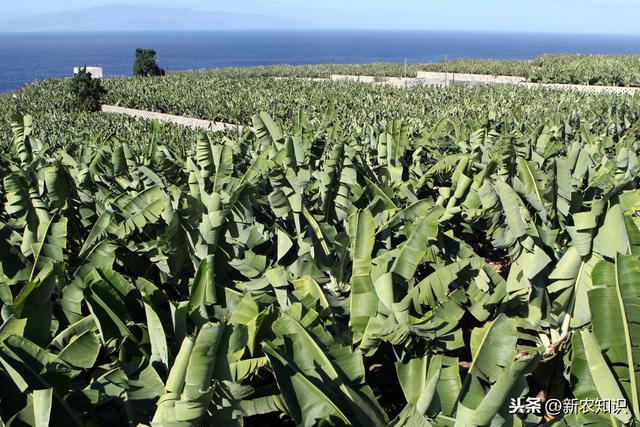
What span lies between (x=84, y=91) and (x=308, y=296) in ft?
78.8

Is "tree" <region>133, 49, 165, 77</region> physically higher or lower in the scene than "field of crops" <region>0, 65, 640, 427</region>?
higher

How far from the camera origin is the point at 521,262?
12.0 feet

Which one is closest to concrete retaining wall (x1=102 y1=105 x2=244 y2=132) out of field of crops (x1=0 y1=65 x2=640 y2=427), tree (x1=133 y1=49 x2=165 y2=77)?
field of crops (x1=0 y1=65 x2=640 y2=427)

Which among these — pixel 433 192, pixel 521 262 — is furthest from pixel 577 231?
pixel 433 192

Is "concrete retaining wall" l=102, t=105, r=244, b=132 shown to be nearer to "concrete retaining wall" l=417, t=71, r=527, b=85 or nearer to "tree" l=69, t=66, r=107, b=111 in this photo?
"tree" l=69, t=66, r=107, b=111

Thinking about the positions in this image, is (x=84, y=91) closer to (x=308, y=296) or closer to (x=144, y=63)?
(x=144, y=63)

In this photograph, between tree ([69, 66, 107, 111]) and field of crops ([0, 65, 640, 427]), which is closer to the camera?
field of crops ([0, 65, 640, 427])

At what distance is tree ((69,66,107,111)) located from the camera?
935 inches

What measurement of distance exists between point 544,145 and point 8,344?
637 centimetres

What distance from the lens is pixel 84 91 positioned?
23.9 metres

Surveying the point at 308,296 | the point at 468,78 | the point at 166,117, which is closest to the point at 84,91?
the point at 166,117

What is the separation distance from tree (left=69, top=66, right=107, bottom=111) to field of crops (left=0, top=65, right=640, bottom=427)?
64.3 ft

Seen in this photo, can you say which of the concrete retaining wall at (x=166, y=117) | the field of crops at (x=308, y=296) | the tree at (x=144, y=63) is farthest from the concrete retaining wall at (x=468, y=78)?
the field of crops at (x=308, y=296)

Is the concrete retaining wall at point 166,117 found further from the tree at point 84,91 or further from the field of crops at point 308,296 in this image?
the field of crops at point 308,296
